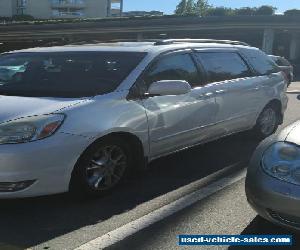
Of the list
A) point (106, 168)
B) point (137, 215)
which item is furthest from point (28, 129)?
point (137, 215)

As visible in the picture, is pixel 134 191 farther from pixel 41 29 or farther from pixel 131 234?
pixel 41 29

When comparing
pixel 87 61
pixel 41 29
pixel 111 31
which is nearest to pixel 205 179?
pixel 87 61

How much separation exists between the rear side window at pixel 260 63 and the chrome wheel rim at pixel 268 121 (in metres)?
0.58

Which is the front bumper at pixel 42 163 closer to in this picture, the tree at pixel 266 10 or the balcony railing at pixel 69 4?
the tree at pixel 266 10

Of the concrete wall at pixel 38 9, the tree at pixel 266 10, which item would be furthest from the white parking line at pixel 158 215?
the concrete wall at pixel 38 9

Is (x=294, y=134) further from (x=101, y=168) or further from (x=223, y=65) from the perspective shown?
(x=223, y=65)

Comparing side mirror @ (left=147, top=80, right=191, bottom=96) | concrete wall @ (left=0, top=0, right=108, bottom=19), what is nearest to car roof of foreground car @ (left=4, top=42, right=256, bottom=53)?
side mirror @ (left=147, top=80, right=191, bottom=96)

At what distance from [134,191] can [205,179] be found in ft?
2.81

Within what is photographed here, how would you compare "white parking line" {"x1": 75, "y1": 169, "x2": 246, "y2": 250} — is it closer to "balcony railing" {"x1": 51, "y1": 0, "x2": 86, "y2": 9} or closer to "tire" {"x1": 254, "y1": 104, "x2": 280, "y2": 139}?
"tire" {"x1": 254, "y1": 104, "x2": 280, "y2": 139}

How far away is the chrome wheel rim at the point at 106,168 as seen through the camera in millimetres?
4742

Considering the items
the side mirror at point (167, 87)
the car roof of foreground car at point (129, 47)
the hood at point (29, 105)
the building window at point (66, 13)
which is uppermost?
the car roof of foreground car at point (129, 47)

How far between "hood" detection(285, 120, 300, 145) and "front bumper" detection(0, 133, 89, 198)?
1.71 meters

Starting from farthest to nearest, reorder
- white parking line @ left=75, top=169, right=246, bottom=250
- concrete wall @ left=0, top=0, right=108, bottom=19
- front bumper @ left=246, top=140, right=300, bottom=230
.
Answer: concrete wall @ left=0, top=0, right=108, bottom=19, white parking line @ left=75, top=169, right=246, bottom=250, front bumper @ left=246, top=140, right=300, bottom=230

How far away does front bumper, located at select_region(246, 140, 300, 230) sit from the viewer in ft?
11.5
